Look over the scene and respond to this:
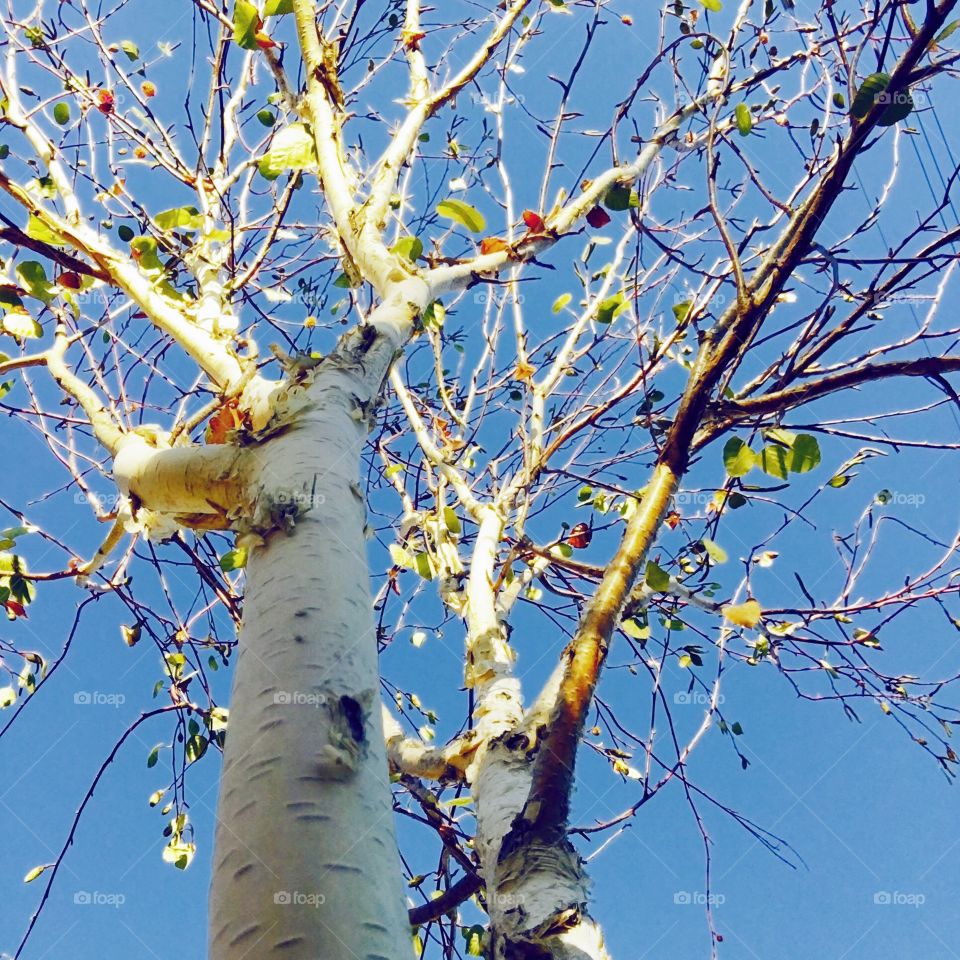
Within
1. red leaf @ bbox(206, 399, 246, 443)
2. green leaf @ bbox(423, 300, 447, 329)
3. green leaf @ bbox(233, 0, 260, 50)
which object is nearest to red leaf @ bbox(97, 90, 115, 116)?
green leaf @ bbox(233, 0, 260, 50)

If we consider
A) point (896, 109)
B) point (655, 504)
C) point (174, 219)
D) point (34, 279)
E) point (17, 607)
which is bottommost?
point (655, 504)

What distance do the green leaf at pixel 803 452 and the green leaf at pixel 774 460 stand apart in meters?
0.01

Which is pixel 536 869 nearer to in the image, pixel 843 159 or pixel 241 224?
pixel 843 159

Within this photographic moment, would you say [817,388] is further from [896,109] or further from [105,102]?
[105,102]

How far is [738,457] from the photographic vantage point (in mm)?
1631

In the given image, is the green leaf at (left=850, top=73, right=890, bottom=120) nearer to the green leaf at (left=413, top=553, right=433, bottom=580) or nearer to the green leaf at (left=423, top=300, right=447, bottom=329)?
the green leaf at (left=423, top=300, right=447, bottom=329)

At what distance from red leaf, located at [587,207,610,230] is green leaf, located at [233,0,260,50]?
129 cm

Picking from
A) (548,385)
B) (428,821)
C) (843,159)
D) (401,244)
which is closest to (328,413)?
(401,244)

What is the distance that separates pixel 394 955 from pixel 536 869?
0.54m

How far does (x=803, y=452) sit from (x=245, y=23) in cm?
214

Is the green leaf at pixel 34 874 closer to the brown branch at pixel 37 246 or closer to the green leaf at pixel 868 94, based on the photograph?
the brown branch at pixel 37 246

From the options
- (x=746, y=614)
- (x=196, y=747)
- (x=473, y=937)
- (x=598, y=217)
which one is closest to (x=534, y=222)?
(x=598, y=217)

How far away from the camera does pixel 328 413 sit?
151cm

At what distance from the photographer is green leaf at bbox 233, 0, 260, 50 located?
225 cm
